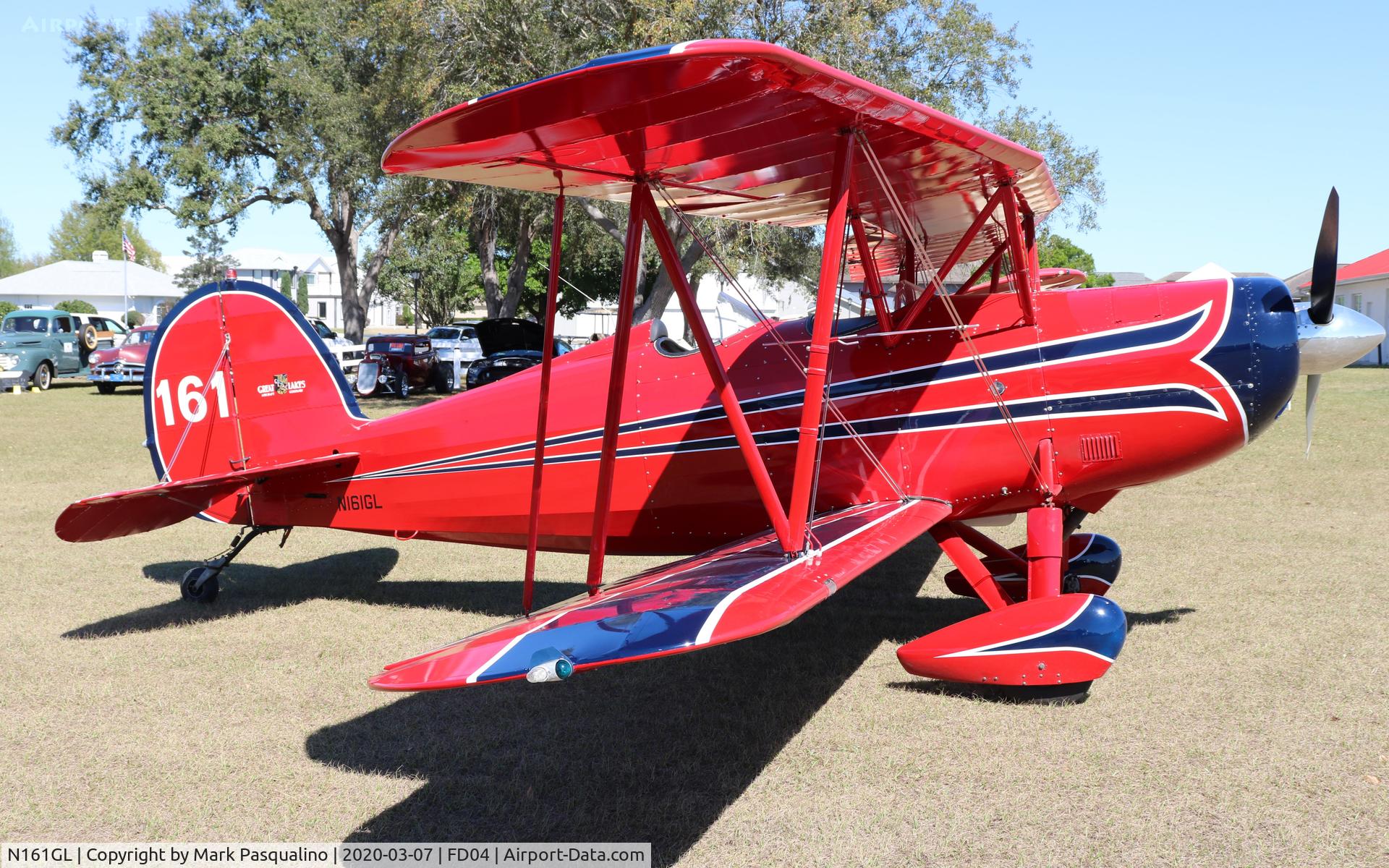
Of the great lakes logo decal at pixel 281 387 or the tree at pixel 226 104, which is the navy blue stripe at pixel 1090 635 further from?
the tree at pixel 226 104

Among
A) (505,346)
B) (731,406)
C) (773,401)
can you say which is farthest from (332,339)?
(731,406)

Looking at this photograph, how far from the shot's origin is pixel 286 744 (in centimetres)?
486

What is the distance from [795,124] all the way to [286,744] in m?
3.85

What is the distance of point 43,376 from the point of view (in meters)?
28.6

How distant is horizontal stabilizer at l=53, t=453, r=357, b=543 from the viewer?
565 cm

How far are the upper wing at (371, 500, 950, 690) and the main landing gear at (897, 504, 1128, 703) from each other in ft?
2.14

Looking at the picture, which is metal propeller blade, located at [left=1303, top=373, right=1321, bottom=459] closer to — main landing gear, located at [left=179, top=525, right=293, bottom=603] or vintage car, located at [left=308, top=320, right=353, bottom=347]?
main landing gear, located at [left=179, top=525, right=293, bottom=603]

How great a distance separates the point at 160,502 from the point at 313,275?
119383 mm

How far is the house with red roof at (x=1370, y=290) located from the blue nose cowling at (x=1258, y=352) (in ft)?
133

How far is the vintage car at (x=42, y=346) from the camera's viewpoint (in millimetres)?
27609

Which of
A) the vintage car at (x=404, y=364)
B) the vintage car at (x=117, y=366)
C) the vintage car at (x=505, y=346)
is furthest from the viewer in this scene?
the vintage car at (x=117, y=366)

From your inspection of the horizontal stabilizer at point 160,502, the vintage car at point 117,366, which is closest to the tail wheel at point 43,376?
the vintage car at point 117,366

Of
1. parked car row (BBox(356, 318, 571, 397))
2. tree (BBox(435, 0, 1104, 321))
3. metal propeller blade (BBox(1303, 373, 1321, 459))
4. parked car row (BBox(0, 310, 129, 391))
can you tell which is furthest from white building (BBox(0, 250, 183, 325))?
metal propeller blade (BBox(1303, 373, 1321, 459))

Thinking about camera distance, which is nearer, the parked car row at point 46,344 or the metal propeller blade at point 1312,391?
the metal propeller blade at point 1312,391
